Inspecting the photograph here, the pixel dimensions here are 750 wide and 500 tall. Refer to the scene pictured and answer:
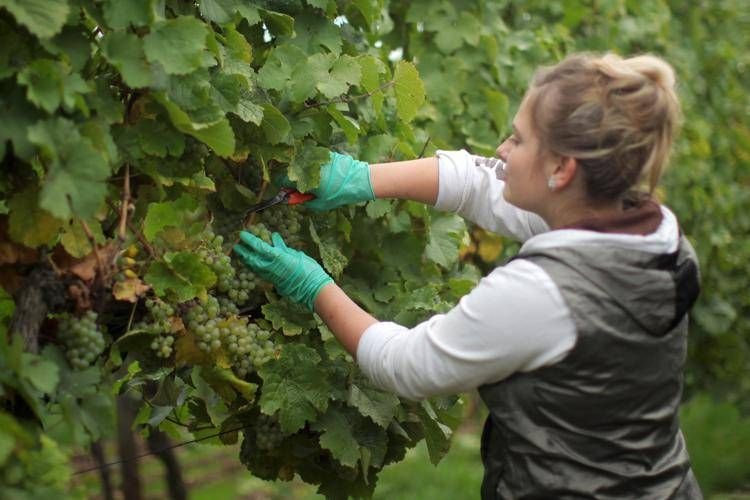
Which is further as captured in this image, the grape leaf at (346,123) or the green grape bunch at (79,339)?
the grape leaf at (346,123)

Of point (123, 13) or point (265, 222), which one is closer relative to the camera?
point (123, 13)

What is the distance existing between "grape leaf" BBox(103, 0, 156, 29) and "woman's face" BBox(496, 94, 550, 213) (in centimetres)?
80

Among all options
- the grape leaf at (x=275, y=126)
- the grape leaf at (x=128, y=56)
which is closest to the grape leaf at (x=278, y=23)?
the grape leaf at (x=275, y=126)

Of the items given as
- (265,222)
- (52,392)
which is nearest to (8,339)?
(52,392)

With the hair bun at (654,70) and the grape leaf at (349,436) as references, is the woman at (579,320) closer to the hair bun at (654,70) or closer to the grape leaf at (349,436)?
the hair bun at (654,70)

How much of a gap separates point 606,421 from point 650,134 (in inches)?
23.3

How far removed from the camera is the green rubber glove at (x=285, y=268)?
2414 millimetres

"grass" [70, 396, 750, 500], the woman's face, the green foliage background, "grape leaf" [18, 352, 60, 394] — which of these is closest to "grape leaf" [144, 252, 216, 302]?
the green foliage background

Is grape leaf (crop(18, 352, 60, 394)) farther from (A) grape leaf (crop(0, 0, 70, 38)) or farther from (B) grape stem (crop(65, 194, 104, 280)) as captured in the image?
(A) grape leaf (crop(0, 0, 70, 38))

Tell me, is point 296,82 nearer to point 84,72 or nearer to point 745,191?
point 84,72

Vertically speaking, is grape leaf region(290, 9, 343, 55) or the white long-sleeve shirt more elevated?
grape leaf region(290, 9, 343, 55)

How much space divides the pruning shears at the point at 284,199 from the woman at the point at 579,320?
374 millimetres

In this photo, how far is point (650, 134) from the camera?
219 cm

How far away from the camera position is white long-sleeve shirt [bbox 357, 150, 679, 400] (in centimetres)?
210
